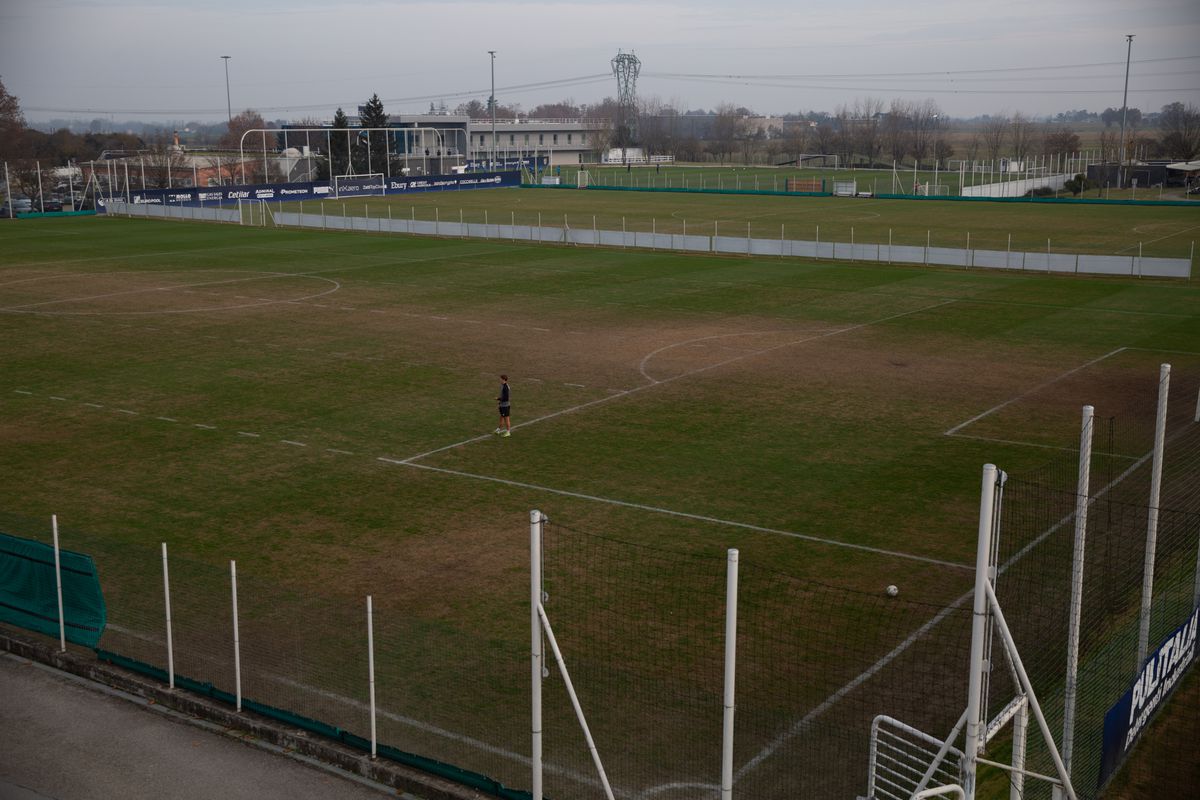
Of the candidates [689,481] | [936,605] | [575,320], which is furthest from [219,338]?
[936,605]

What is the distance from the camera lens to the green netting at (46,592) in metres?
14.6

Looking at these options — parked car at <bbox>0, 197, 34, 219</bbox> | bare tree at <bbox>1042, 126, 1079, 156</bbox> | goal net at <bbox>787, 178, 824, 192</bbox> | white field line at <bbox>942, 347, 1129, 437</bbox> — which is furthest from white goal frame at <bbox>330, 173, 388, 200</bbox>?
bare tree at <bbox>1042, 126, 1079, 156</bbox>

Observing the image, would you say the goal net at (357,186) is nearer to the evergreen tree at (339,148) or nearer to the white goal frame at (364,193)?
the white goal frame at (364,193)

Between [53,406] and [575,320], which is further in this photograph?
[575,320]

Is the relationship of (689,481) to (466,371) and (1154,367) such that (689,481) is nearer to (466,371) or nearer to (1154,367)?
(466,371)

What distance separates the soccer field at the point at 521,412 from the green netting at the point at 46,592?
126cm

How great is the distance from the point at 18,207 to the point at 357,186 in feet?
86.1

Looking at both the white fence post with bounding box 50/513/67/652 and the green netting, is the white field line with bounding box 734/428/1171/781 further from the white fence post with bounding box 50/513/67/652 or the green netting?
the white fence post with bounding box 50/513/67/652

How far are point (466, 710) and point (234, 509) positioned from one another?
347 inches

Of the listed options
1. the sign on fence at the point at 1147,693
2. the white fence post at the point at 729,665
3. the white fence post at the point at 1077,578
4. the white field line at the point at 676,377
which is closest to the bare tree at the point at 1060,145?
the white field line at the point at 676,377

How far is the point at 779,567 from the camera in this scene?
1820 cm

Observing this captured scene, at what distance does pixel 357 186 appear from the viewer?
322ft

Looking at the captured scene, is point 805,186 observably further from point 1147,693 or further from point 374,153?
point 1147,693

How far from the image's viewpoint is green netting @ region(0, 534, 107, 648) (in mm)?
14555
